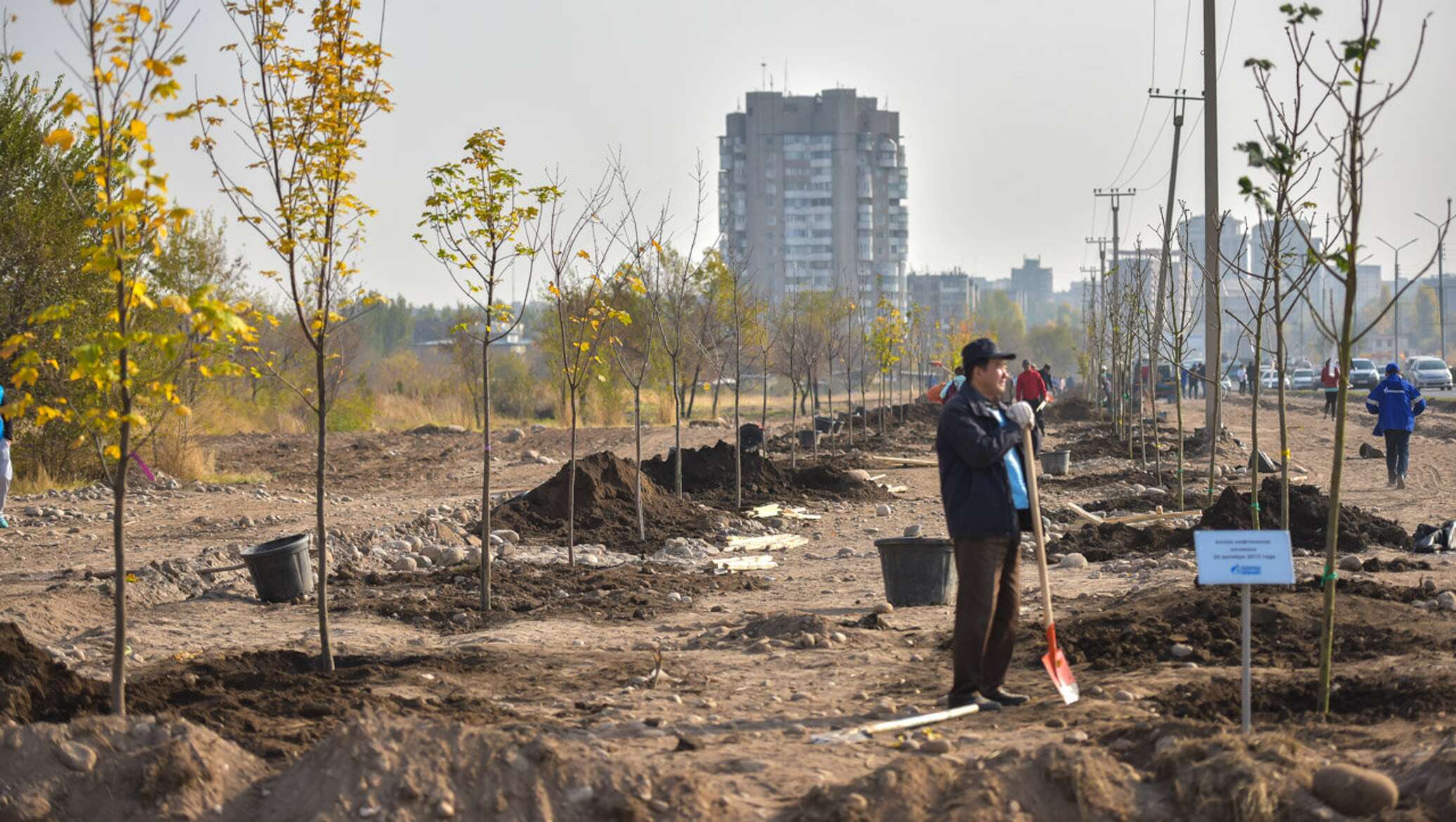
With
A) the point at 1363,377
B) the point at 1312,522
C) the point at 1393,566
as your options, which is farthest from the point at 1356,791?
the point at 1363,377

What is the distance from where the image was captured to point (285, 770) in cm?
568

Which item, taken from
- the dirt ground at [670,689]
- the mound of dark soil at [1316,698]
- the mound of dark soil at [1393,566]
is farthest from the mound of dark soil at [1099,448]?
the mound of dark soil at [1316,698]

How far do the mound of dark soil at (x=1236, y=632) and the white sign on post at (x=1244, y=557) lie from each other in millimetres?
2015

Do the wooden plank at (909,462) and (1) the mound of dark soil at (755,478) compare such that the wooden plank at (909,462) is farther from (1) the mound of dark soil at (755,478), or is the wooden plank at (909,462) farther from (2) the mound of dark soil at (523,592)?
(2) the mound of dark soil at (523,592)

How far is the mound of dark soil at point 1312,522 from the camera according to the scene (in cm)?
1362

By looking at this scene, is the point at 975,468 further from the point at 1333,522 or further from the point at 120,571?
the point at 120,571

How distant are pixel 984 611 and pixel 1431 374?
60069mm

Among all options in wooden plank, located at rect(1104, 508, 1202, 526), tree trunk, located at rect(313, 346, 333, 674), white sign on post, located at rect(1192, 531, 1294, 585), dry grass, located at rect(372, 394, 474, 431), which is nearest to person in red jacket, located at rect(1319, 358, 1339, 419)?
dry grass, located at rect(372, 394, 474, 431)

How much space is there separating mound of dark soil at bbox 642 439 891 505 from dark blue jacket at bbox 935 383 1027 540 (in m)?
13.1

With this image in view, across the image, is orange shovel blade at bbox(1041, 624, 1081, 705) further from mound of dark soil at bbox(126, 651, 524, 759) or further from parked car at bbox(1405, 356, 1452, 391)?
parked car at bbox(1405, 356, 1452, 391)

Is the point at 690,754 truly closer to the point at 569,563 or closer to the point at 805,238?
the point at 569,563

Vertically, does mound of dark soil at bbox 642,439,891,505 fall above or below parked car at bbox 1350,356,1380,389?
below

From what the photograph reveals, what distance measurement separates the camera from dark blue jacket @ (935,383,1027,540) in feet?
22.7

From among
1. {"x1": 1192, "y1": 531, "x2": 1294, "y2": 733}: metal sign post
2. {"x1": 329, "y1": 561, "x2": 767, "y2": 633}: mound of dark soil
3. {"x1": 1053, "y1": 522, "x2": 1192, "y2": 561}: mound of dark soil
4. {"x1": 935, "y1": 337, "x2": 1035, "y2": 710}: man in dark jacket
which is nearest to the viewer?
{"x1": 1192, "y1": 531, "x2": 1294, "y2": 733}: metal sign post
